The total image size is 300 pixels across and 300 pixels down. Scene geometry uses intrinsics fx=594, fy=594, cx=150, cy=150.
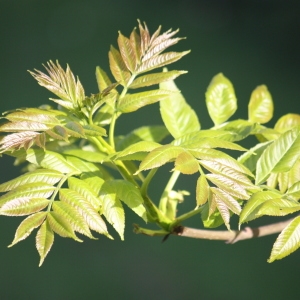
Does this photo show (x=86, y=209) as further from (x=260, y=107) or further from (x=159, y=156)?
(x=260, y=107)

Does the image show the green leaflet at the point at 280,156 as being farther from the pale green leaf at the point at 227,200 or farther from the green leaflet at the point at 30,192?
the green leaflet at the point at 30,192

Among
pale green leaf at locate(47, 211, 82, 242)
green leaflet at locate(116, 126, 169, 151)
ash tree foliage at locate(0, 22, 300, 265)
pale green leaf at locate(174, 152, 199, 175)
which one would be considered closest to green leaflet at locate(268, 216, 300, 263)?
ash tree foliage at locate(0, 22, 300, 265)

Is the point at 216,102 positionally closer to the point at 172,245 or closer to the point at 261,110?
the point at 261,110

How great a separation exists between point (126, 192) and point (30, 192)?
12cm

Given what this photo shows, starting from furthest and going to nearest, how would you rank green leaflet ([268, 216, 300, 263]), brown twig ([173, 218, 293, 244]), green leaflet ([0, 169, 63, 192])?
brown twig ([173, 218, 293, 244]), green leaflet ([0, 169, 63, 192]), green leaflet ([268, 216, 300, 263])

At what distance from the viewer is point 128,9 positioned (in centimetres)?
396

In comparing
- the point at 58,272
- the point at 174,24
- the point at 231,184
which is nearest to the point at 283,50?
the point at 174,24

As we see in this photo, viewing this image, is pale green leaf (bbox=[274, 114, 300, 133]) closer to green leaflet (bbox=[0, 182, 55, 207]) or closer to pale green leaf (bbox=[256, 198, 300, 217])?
pale green leaf (bbox=[256, 198, 300, 217])

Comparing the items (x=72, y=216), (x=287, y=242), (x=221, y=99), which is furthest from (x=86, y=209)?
(x=221, y=99)

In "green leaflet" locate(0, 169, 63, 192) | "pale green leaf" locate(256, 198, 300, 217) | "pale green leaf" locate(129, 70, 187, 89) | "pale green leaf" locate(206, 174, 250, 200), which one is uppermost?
"pale green leaf" locate(129, 70, 187, 89)

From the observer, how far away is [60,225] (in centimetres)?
68

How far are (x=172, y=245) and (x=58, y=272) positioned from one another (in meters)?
0.54

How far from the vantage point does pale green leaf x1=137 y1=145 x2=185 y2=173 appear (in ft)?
2.16

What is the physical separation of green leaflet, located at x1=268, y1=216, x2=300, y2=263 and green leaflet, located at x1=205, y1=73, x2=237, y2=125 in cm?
31
